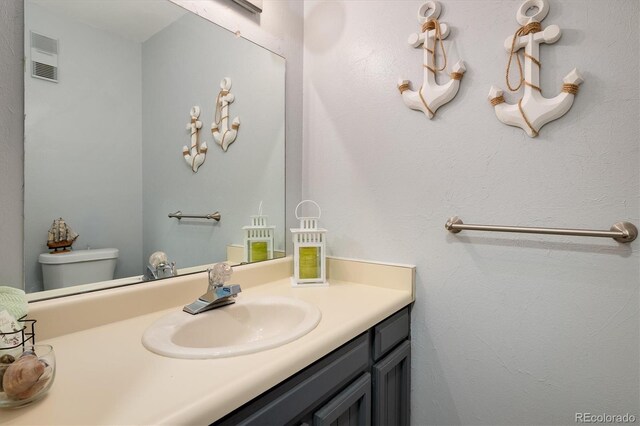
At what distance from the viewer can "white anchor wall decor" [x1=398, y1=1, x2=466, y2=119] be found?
112 centimetres

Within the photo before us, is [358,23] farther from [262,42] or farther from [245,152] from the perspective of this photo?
[245,152]

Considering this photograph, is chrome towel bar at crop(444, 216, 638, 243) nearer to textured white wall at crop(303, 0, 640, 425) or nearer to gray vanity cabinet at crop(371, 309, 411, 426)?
textured white wall at crop(303, 0, 640, 425)

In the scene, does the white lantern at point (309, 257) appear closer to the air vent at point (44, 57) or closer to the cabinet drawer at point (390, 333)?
the cabinet drawer at point (390, 333)

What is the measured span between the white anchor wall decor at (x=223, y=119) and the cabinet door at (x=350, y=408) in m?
0.88

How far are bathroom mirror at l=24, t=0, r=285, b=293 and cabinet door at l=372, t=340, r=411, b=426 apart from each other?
62cm

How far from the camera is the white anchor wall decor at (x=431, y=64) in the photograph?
3.66ft

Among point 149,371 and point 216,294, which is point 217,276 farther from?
point 149,371

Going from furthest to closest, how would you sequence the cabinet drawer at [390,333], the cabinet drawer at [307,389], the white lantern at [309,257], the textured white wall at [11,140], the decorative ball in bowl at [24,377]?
the white lantern at [309,257] → the cabinet drawer at [390,333] → the textured white wall at [11,140] → the cabinet drawer at [307,389] → the decorative ball in bowl at [24,377]

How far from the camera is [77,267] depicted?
0.85m

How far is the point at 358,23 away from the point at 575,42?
73cm

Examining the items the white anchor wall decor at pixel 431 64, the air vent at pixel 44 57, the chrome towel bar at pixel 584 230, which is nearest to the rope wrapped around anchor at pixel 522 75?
the white anchor wall decor at pixel 431 64

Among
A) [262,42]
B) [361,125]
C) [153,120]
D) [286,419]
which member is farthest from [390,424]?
[262,42]

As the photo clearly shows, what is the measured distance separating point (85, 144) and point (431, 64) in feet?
3.49

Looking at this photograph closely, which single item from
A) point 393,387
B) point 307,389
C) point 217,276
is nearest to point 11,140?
point 217,276
